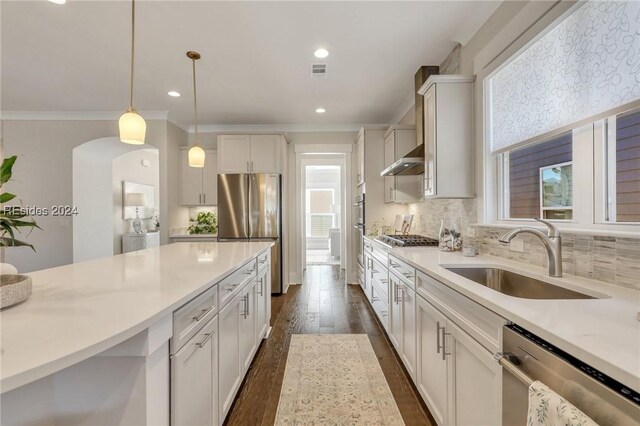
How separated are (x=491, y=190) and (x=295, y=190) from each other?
3366mm

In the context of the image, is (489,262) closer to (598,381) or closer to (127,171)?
(598,381)

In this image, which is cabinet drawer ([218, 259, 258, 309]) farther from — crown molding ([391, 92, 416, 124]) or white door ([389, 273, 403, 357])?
crown molding ([391, 92, 416, 124])

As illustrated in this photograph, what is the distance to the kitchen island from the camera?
661 millimetres

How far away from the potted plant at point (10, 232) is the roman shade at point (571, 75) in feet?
7.43

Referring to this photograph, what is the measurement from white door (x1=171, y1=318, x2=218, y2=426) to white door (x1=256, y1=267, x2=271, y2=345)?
1.00 meters

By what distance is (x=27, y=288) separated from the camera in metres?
1.02

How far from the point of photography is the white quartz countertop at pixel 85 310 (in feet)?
2.07

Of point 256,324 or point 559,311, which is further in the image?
point 256,324

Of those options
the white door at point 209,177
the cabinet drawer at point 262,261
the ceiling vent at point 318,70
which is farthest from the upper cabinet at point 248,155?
the cabinet drawer at point 262,261

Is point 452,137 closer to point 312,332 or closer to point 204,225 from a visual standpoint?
point 312,332

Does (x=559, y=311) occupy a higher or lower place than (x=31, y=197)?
lower

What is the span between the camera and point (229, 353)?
5.48ft

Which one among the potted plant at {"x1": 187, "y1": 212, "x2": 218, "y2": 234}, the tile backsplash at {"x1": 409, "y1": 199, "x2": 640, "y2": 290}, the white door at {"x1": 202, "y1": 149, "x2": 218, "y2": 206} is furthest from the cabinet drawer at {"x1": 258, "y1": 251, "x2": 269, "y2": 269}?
the white door at {"x1": 202, "y1": 149, "x2": 218, "y2": 206}

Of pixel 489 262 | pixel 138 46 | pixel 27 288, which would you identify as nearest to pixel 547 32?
pixel 489 262
